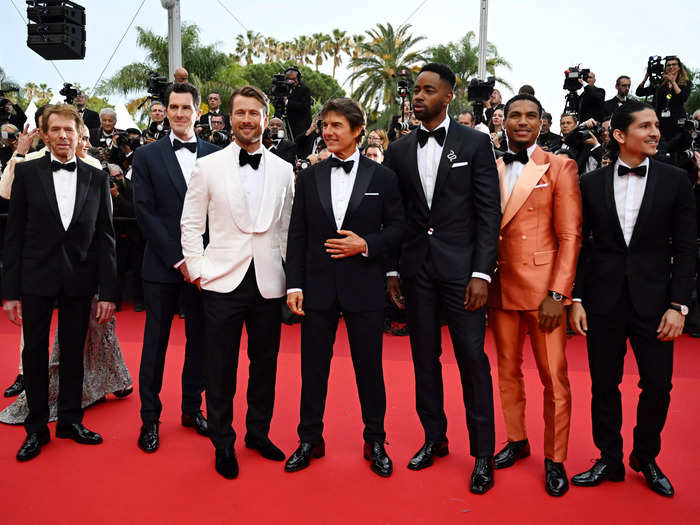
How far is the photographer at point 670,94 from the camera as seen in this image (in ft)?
22.9

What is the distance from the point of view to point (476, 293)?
2850 mm

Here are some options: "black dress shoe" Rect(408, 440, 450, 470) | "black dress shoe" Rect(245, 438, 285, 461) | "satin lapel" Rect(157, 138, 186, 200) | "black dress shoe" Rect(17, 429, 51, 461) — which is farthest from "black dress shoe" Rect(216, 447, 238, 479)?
"satin lapel" Rect(157, 138, 186, 200)

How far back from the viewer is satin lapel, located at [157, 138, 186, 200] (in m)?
3.30

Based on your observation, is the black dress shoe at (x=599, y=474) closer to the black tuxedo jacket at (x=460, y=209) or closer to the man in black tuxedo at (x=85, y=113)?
the black tuxedo jacket at (x=460, y=209)

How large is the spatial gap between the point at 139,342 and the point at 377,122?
20.7 meters

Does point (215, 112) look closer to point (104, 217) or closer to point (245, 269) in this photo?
point (104, 217)

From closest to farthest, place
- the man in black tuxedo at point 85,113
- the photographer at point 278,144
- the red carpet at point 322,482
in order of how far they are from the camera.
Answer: the red carpet at point 322,482 → the photographer at point 278,144 → the man in black tuxedo at point 85,113

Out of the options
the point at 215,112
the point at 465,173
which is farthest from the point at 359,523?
the point at 215,112

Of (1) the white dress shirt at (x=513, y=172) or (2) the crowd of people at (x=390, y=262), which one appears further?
(1) the white dress shirt at (x=513, y=172)

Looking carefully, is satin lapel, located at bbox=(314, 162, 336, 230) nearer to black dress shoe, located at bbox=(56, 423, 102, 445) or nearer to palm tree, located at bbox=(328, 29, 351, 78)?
black dress shoe, located at bbox=(56, 423, 102, 445)

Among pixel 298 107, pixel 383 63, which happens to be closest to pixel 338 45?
pixel 383 63

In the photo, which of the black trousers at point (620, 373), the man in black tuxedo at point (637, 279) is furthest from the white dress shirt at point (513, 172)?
the black trousers at point (620, 373)

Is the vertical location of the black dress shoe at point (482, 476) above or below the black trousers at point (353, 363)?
below

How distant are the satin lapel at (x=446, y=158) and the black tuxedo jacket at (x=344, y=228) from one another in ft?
0.68
